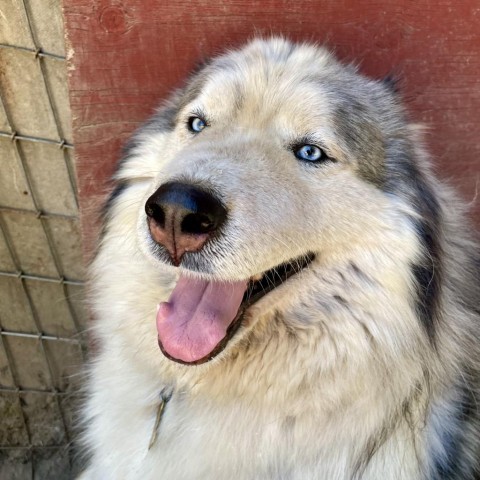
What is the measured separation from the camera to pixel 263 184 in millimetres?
1853

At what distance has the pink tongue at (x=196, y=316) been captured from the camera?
1920mm

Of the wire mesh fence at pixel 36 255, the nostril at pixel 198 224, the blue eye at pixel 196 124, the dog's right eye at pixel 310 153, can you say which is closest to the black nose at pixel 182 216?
the nostril at pixel 198 224

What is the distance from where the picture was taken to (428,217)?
209 cm

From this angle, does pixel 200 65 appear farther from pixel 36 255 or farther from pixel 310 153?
pixel 36 255

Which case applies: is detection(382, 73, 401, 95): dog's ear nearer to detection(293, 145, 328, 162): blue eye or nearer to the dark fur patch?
the dark fur patch

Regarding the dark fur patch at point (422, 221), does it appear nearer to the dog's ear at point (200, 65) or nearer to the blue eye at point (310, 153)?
the blue eye at point (310, 153)

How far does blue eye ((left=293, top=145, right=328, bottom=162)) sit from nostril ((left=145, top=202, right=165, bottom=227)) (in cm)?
56

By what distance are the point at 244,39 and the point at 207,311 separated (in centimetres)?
122

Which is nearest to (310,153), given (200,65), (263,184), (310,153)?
(310,153)

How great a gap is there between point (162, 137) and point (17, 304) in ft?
4.78

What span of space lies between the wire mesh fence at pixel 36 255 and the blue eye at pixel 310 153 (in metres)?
1.28

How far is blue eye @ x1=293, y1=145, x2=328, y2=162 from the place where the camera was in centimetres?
206

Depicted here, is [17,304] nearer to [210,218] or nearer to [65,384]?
[65,384]

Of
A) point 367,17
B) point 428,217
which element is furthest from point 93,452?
point 367,17
